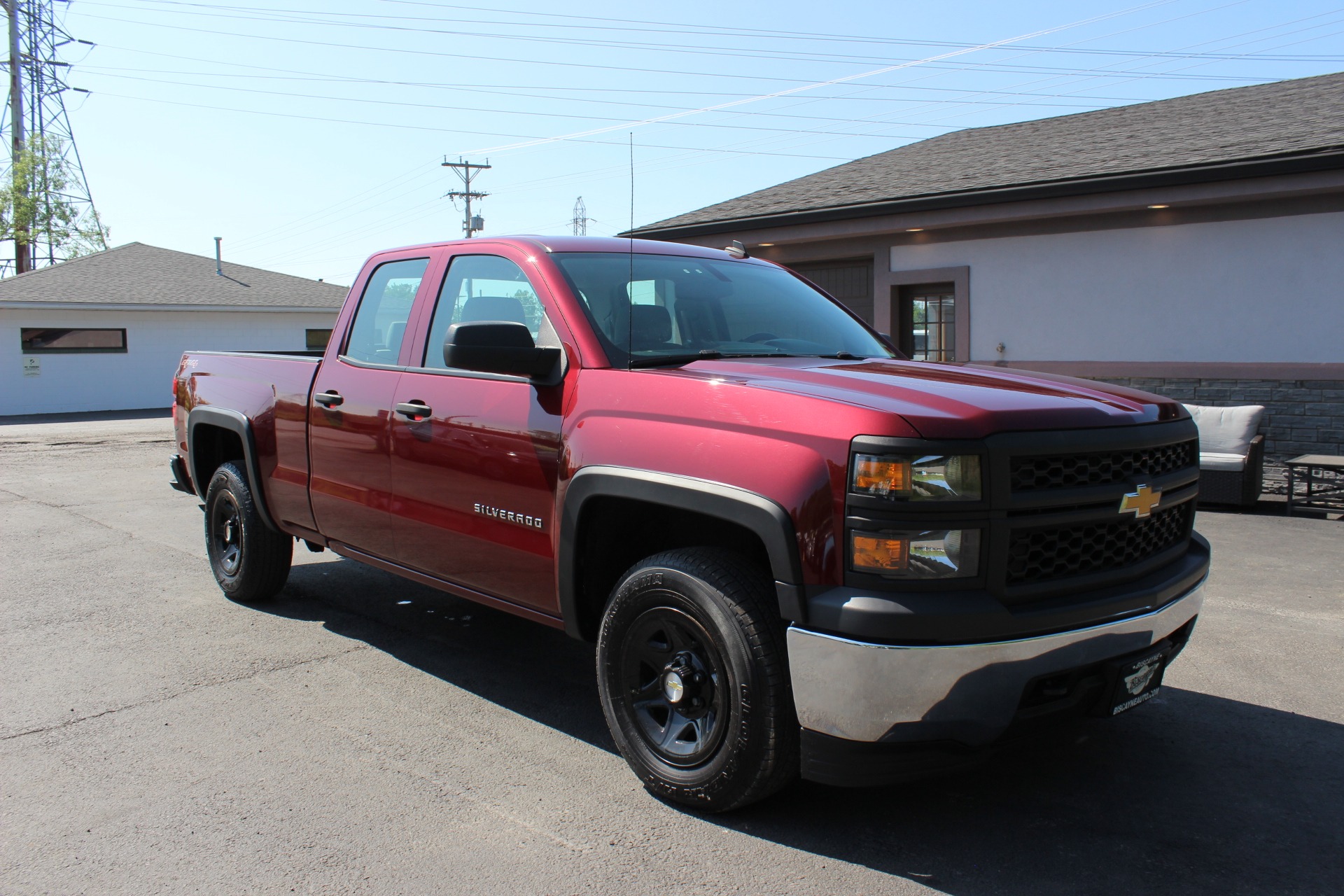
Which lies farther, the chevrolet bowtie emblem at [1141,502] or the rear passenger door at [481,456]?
the rear passenger door at [481,456]

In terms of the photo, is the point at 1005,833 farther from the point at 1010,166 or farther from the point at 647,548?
the point at 1010,166

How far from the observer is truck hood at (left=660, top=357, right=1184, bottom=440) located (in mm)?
2807

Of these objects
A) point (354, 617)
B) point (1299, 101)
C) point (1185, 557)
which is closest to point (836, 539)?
point (1185, 557)

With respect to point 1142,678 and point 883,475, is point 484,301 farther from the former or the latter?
point 1142,678

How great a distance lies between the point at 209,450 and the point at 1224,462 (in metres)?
8.59

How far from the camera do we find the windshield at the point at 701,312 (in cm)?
382

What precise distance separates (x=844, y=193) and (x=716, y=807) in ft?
37.4

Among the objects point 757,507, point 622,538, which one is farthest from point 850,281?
point 757,507

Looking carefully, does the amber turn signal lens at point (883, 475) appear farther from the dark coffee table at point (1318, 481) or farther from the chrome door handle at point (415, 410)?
the dark coffee table at point (1318, 481)

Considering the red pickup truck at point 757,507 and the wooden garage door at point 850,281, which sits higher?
the wooden garage door at point 850,281

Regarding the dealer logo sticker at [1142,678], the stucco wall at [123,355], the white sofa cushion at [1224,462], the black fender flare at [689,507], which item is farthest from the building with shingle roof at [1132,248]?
the stucco wall at [123,355]

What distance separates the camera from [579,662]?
16.2ft

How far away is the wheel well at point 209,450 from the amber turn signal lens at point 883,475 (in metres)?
4.70

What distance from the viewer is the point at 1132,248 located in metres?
10.9
